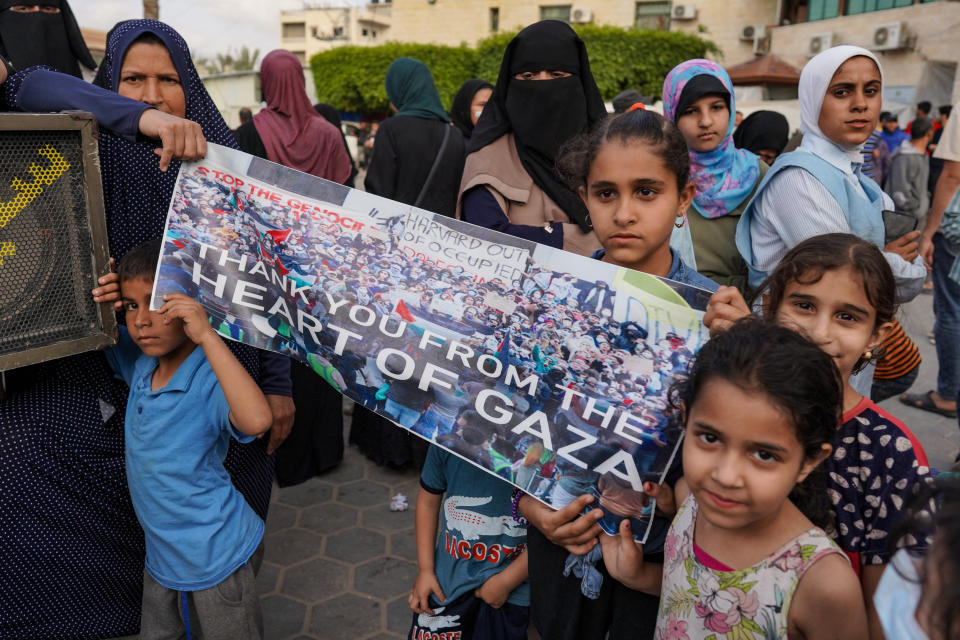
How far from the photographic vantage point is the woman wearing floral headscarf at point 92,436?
198 cm

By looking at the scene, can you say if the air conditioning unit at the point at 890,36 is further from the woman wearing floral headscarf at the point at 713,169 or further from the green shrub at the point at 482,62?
the woman wearing floral headscarf at the point at 713,169

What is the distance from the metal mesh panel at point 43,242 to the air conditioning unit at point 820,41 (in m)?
25.5

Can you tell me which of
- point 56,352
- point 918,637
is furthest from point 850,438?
point 56,352

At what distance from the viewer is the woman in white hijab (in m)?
2.16

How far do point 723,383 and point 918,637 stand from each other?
49 cm

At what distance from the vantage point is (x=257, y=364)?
7.23 feet

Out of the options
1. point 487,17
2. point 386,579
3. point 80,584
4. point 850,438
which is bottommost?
point 386,579

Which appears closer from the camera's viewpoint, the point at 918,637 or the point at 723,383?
the point at 918,637

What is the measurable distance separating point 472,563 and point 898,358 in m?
1.57

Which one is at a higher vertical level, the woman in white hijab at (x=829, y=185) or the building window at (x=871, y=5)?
the building window at (x=871, y=5)

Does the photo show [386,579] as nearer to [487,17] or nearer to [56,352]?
[56,352]

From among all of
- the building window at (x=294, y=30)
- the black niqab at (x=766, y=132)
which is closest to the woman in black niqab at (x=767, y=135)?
the black niqab at (x=766, y=132)

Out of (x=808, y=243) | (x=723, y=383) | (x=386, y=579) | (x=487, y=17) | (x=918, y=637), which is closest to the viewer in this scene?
(x=918, y=637)

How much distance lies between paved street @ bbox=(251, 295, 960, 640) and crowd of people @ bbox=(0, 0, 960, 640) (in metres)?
0.72
